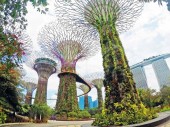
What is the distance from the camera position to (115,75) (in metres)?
7.30

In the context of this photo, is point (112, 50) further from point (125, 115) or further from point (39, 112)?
point (39, 112)

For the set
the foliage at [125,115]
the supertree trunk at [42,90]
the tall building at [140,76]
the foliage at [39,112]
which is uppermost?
the tall building at [140,76]

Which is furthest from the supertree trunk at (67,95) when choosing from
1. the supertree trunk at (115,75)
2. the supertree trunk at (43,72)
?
the supertree trunk at (115,75)

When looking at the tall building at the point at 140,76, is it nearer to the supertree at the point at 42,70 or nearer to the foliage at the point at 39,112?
the supertree at the point at 42,70

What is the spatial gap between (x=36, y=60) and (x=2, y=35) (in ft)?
80.2

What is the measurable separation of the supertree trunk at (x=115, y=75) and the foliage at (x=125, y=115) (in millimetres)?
226

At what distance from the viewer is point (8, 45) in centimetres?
373

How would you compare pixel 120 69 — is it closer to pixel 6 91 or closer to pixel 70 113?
pixel 6 91

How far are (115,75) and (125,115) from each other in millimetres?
1696

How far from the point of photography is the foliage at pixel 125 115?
587cm

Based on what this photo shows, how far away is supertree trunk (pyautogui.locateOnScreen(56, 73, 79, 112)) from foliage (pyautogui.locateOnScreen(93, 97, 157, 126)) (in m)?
12.5

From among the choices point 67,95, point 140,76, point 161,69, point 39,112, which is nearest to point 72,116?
point 67,95

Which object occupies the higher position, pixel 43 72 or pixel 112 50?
pixel 43 72

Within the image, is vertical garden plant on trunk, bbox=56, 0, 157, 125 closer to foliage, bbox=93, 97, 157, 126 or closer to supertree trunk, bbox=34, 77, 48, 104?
foliage, bbox=93, 97, 157, 126
